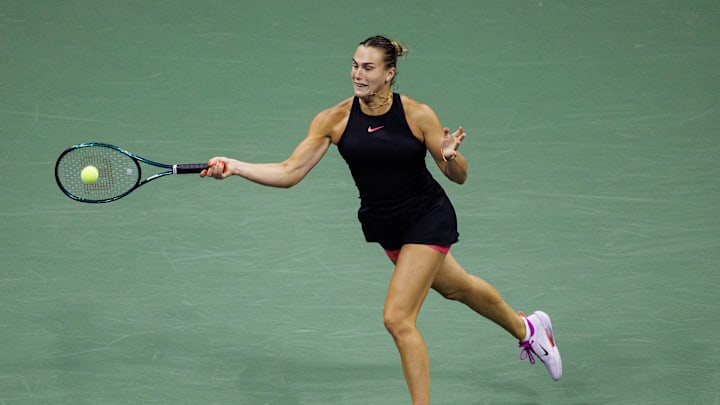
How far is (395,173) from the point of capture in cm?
528

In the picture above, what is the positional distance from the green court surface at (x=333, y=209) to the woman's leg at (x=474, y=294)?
0.26 meters

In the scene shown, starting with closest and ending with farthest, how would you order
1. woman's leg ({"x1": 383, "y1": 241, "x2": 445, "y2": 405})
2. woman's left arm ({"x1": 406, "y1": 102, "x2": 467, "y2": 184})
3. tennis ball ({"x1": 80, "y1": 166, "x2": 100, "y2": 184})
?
woman's leg ({"x1": 383, "y1": 241, "x2": 445, "y2": 405}) → woman's left arm ({"x1": 406, "y1": 102, "x2": 467, "y2": 184}) → tennis ball ({"x1": 80, "y1": 166, "x2": 100, "y2": 184})

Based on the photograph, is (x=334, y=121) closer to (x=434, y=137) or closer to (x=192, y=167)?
(x=434, y=137)

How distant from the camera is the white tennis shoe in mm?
5672

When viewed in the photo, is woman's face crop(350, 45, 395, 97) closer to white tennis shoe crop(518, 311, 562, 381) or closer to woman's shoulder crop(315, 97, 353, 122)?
woman's shoulder crop(315, 97, 353, 122)

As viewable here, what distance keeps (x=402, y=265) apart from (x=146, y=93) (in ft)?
12.1

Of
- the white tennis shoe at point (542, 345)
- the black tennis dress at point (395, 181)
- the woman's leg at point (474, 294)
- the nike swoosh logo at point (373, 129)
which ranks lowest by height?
the white tennis shoe at point (542, 345)

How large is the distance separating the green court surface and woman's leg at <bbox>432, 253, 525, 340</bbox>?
0.26 meters

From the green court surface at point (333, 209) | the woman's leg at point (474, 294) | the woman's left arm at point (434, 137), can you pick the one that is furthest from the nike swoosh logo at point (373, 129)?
the green court surface at point (333, 209)

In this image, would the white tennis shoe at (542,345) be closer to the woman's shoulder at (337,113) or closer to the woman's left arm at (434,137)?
the woman's left arm at (434,137)

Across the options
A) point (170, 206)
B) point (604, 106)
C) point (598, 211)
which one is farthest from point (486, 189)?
point (170, 206)

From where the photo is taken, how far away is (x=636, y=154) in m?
7.72

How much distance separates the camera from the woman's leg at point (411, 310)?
504 cm

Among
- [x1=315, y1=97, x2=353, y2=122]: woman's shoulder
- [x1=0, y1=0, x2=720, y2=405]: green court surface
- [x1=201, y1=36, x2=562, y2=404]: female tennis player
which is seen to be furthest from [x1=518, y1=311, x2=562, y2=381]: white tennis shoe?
[x1=315, y1=97, x2=353, y2=122]: woman's shoulder
